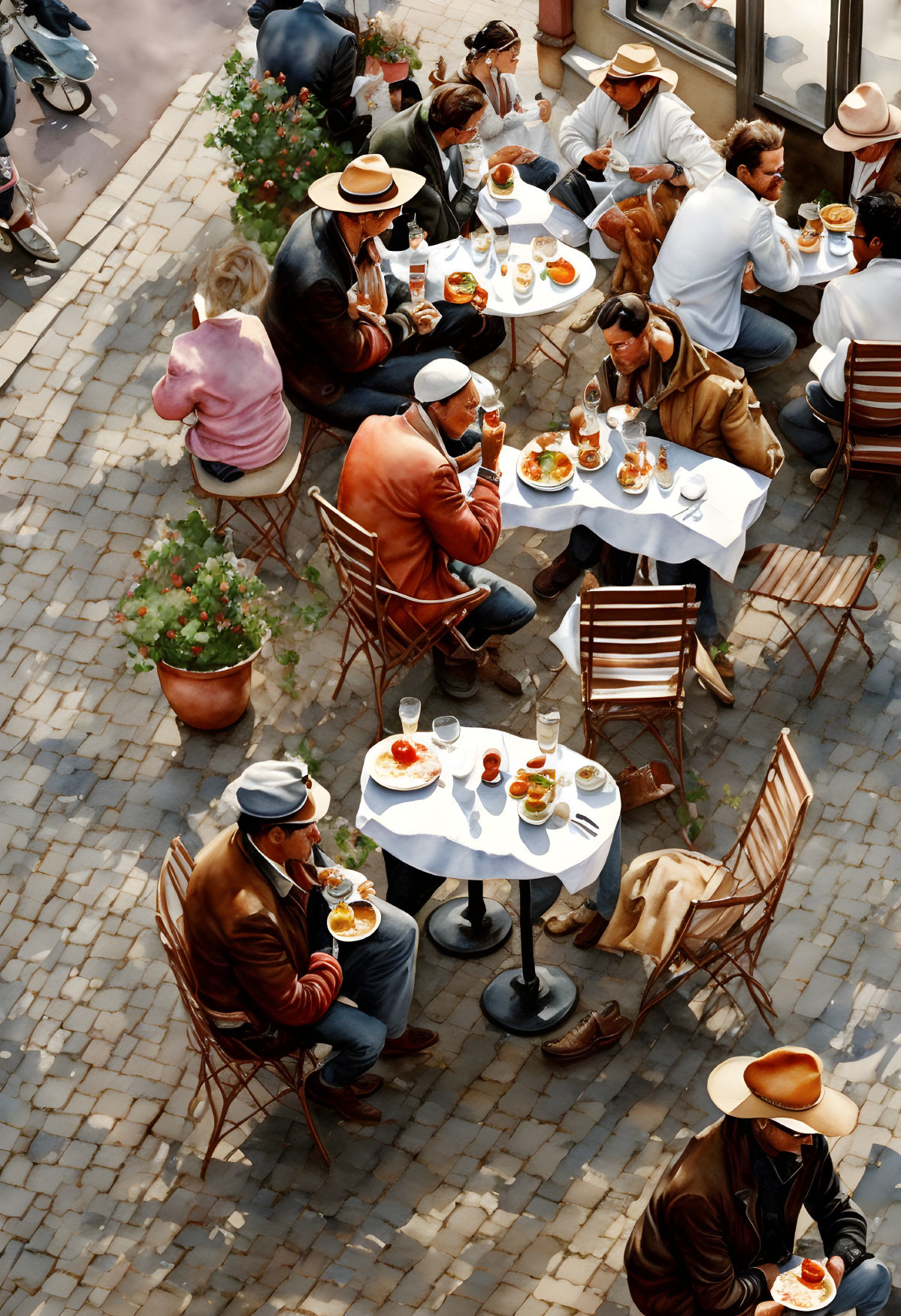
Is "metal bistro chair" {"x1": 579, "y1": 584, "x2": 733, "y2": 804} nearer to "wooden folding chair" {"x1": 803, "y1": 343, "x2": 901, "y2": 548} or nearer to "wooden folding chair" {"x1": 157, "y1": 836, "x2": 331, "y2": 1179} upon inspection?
"wooden folding chair" {"x1": 803, "y1": 343, "x2": 901, "y2": 548}

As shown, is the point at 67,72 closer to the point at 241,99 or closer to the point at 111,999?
the point at 241,99


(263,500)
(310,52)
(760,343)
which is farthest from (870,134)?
(263,500)

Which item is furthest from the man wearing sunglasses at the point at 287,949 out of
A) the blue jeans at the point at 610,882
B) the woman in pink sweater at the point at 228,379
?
the woman in pink sweater at the point at 228,379

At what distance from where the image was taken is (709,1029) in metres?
7.88

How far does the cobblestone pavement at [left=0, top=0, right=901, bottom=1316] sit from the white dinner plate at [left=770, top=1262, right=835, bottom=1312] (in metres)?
0.99

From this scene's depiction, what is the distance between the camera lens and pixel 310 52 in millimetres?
11477

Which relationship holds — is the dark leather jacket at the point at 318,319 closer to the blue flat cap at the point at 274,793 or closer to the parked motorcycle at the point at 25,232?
the parked motorcycle at the point at 25,232

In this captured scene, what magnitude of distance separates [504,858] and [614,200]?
18.3ft

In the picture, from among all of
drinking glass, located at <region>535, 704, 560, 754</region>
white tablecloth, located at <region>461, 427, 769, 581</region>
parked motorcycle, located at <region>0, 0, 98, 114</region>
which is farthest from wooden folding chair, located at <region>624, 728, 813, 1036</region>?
parked motorcycle, located at <region>0, 0, 98, 114</region>

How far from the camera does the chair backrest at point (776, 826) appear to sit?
7297 mm

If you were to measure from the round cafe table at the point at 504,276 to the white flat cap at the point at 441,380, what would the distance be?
1.80 m

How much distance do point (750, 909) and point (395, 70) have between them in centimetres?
818

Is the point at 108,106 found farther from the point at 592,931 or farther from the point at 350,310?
the point at 592,931

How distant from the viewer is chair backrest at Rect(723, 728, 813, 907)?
7297 mm
